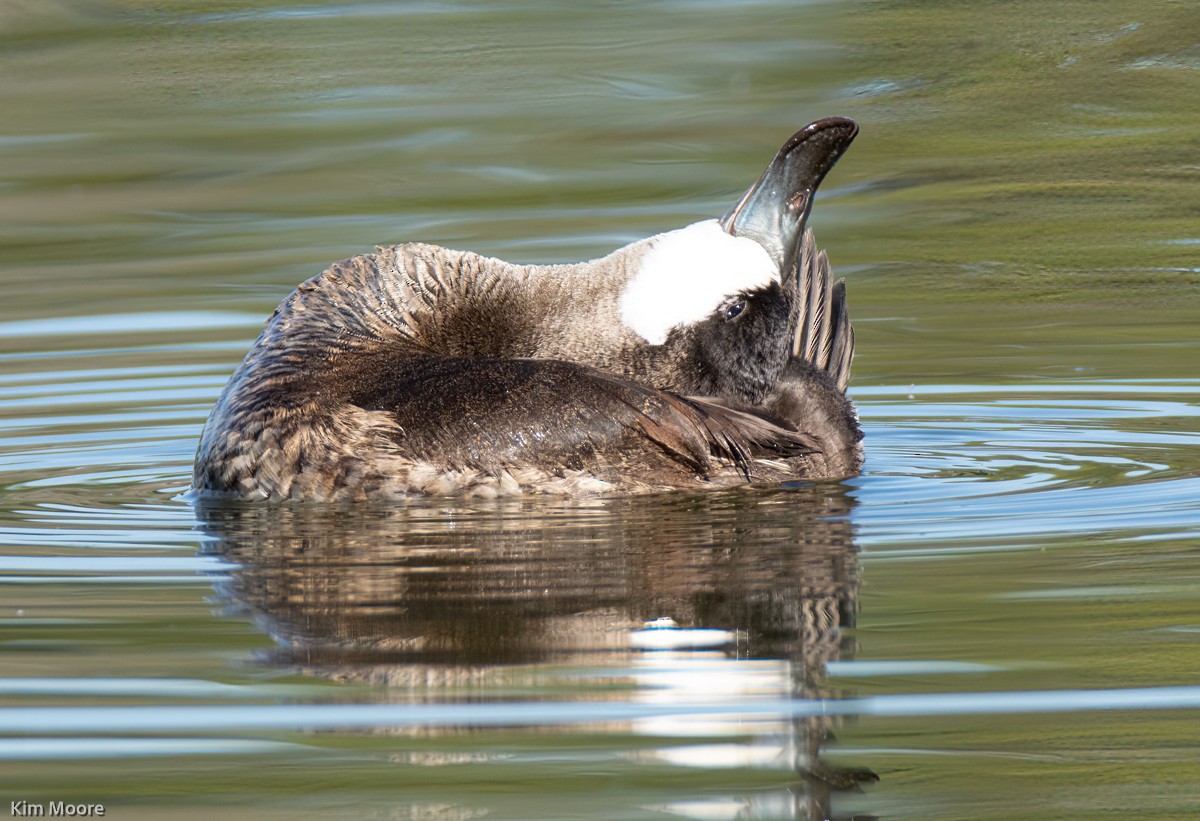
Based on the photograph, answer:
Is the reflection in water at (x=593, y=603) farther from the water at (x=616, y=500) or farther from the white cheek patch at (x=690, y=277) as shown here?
the white cheek patch at (x=690, y=277)

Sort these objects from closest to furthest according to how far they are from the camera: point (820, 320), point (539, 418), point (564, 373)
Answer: point (539, 418)
point (564, 373)
point (820, 320)

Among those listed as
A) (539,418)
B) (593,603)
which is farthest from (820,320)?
(593,603)

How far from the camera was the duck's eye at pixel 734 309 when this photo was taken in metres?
6.30

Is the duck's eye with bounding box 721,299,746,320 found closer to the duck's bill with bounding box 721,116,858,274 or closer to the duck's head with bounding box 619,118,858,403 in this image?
the duck's head with bounding box 619,118,858,403

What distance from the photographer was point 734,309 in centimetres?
632

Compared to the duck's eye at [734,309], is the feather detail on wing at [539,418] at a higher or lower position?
lower

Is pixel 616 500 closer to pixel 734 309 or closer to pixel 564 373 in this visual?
pixel 564 373

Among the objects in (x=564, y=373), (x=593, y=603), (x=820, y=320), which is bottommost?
(x=593, y=603)

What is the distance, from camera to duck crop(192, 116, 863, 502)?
5.71m

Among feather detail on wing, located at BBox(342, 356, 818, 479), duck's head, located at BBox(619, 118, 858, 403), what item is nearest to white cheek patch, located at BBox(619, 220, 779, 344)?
duck's head, located at BBox(619, 118, 858, 403)

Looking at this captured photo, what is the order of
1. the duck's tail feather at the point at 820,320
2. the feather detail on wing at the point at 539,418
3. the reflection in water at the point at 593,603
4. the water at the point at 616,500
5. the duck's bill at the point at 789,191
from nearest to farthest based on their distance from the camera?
the water at the point at 616,500 < the reflection in water at the point at 593,603 < the feather detail on wing at the point at 539,418 < the duck's bill at the point at 789,191 < the duck's tail feather at the point at 820,320

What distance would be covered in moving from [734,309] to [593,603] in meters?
2.02

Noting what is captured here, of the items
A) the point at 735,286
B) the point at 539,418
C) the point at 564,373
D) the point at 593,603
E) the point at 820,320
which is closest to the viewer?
the point at 593,603

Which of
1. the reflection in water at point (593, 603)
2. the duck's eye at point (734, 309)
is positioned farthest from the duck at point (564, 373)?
the reflection in water at point (593, 603)
